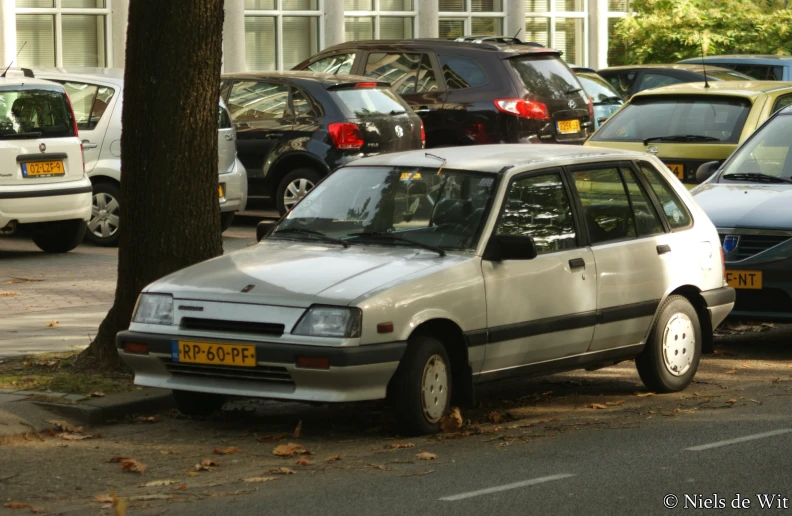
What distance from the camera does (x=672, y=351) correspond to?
388 inches

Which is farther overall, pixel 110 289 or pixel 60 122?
pixel 60 122

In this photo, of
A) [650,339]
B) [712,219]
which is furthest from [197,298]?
[712,219]

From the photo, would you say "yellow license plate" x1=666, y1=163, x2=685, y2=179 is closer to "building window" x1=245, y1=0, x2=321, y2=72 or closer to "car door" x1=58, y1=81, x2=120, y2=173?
"car door" x1=58, y1=81, x2=120, y2=173

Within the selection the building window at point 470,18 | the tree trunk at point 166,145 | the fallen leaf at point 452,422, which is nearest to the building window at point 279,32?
the building window at point 470,18

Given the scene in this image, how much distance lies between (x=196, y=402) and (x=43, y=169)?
25.2 ft

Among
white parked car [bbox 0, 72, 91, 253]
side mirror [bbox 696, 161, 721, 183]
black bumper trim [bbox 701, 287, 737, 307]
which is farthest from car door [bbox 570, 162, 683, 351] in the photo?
white parked car [bbox 0, 72, 91, 253]

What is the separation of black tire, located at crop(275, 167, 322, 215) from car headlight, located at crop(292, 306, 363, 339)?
34.1 feet

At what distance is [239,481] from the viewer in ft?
24.4

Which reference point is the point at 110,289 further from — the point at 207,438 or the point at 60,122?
the point at 207,438

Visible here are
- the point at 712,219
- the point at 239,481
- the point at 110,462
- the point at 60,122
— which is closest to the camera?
the point at 239,481

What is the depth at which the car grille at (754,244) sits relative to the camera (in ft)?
36.7

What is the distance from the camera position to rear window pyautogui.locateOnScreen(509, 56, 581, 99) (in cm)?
2032

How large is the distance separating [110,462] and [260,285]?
1187 mm

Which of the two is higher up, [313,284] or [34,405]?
[313,284]
